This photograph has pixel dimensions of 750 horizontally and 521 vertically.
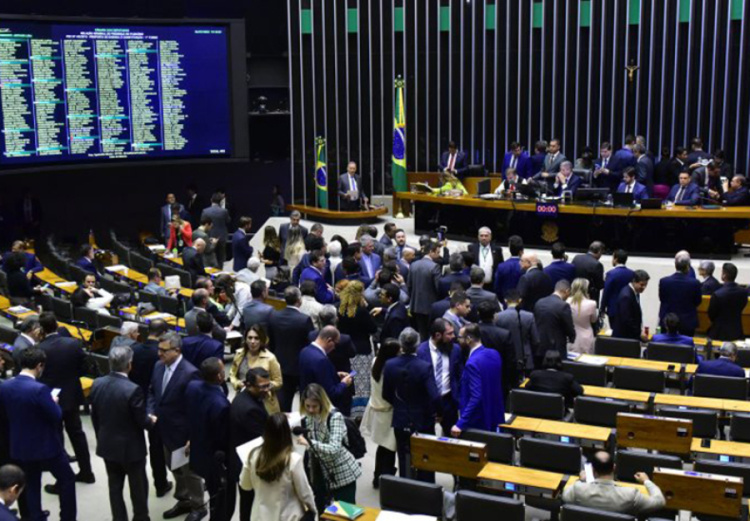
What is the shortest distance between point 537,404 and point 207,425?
267 centimetres

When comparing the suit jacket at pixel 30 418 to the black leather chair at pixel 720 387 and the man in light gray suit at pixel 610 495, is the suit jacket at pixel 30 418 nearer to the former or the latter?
the man in light gray suit at pixel 610 495

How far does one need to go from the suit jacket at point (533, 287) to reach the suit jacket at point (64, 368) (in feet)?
14.7

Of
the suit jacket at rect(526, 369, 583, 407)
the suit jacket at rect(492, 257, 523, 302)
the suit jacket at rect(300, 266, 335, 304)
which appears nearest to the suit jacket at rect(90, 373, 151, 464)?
the suit jacket at rect(526, 369, 583, 407)

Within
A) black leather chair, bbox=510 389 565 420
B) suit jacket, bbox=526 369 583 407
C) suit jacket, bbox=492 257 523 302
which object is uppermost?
suit jacket, bbox=492 257 523 302

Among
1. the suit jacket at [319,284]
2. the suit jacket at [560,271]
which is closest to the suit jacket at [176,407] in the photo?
the suit jacket at [319,284]

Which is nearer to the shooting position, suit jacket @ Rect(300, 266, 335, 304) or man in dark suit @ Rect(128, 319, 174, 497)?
man in dark suit @ Rect(128, 319, 174, 497)

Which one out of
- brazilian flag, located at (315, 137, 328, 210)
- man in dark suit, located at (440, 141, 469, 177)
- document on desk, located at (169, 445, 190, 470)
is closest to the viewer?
document on desk, located at (169, 445, 190, 470)

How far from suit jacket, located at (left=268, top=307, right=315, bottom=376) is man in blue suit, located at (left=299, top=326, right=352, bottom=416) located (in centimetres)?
104

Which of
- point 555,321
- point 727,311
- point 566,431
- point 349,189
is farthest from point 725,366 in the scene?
point 349,189

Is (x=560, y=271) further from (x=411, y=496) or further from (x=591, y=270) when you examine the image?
(x=411, y=496)

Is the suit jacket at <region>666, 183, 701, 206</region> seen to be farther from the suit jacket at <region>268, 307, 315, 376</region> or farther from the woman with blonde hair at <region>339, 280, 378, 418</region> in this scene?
the suit jacket at <region>268, 307, 315, 376</region>

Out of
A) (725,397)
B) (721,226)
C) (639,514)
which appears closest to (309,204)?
(721,226)

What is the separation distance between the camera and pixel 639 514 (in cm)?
558

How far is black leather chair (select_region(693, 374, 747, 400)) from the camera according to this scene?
25.5 feet
